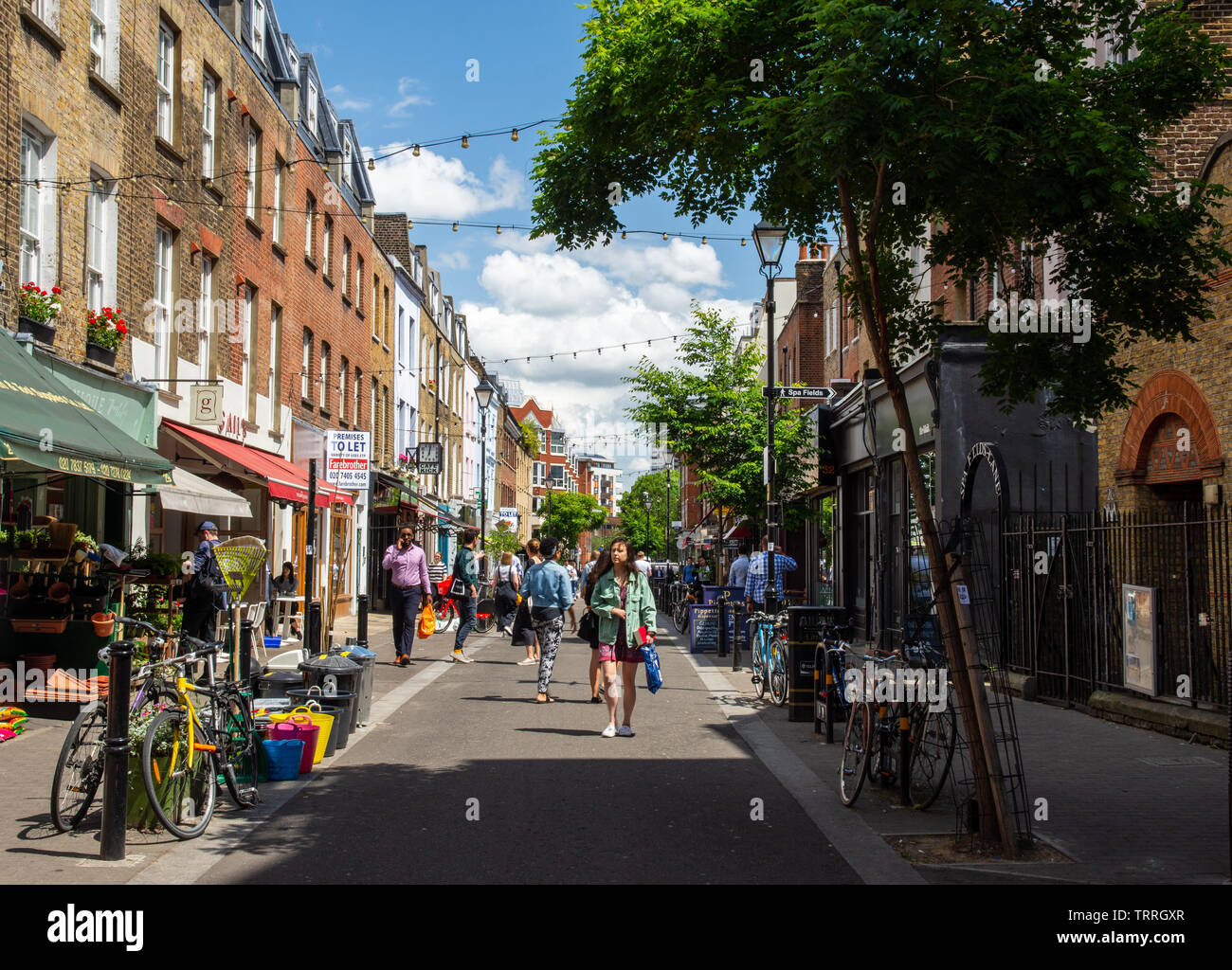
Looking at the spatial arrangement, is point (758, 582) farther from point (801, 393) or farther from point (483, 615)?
point (483, 615)

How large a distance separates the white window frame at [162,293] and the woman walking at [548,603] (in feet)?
22.9

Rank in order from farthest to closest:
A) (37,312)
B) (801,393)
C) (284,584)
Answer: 1. (284,584)
2. (801,393)
3. (37,312)

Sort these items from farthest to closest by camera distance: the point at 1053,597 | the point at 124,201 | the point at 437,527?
the point at 437,527
the point at 124,201
the point at 1053,597

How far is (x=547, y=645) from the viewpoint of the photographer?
13461 millimetres

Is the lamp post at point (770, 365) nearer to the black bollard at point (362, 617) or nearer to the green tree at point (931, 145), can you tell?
the black bollard at point (362, 617)

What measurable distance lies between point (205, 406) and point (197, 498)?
379cm

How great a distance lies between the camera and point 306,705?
9.15m

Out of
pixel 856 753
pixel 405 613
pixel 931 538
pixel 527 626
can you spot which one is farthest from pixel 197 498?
pixel 931 538

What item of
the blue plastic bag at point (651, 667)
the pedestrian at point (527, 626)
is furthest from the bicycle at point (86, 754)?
the pedestrian at point (527, 626)

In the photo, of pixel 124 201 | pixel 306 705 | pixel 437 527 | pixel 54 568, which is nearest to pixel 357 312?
pixel 437 527

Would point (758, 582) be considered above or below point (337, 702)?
above

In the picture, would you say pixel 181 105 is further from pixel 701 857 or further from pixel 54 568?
pixel 701 857

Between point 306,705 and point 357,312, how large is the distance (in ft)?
79.0

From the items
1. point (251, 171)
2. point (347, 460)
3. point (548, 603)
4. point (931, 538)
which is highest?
point (251, 171)
